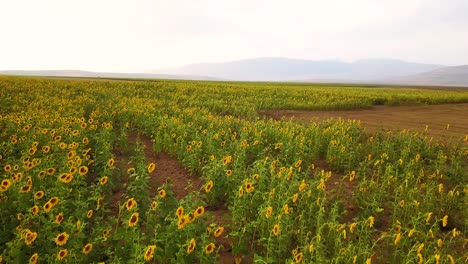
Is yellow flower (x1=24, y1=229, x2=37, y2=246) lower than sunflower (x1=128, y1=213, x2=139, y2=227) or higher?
lower

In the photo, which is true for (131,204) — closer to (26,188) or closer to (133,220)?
(133,220)

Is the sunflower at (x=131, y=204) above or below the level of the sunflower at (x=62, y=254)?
above

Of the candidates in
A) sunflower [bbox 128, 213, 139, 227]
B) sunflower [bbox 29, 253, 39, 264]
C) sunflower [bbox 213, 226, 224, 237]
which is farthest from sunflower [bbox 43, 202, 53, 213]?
sunflower [bbox 213, 226, 224, 237]

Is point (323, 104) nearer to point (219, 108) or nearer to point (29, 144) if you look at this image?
point (219, 108)

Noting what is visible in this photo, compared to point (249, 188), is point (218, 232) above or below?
below

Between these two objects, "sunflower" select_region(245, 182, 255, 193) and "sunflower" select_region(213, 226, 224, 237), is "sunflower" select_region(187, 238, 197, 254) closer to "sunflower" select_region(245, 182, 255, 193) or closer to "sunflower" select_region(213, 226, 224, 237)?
"sunflower" select_region(213, 226, 224, 237)

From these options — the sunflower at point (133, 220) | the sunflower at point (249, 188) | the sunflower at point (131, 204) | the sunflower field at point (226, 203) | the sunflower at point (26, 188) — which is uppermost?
the sunflower at point (131, 204)

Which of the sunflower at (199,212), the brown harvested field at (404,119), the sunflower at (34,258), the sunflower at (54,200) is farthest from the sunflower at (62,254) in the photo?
the brown harvested field at (404,119)

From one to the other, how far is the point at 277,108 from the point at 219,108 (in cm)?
448

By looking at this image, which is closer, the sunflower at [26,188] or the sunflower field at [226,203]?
the sunflower field at [226,203]

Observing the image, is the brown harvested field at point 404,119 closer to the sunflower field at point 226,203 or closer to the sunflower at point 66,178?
the sunflower field at point 226,203

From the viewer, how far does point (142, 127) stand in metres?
12.4

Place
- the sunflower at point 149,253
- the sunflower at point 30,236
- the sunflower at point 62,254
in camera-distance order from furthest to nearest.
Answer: the sunflower at point 30,236, the sunflower at point 62,254, the sunflower at point 149,253

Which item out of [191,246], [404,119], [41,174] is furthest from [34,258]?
[404,119]
